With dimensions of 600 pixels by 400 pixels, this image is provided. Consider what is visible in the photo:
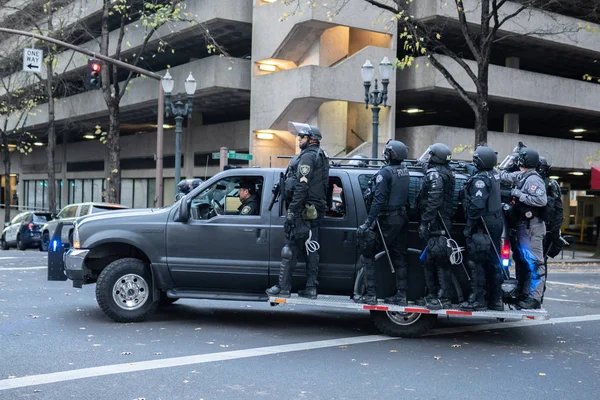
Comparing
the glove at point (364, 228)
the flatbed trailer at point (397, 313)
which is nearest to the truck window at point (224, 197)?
the flatbed trailer at point (397, 313)

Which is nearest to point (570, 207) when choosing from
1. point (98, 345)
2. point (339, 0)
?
point (339, 0)

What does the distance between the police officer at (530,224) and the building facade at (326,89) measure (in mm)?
13138

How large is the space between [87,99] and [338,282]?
105ft

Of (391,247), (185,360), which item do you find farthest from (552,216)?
(185,360)

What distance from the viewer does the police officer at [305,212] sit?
8.40 meters

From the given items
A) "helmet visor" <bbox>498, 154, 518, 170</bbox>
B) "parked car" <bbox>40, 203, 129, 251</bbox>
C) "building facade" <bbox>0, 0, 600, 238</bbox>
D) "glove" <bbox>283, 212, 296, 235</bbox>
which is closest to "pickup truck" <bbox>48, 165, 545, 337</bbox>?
"glove" <bbox>283, 212, 296, 235</bbox>

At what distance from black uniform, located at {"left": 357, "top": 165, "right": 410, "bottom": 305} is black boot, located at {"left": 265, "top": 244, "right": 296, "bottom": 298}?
874 mm

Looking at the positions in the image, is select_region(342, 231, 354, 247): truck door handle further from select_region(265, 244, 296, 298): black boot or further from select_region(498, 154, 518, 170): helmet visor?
select_region(498, 154, 518, 170): helmet visor

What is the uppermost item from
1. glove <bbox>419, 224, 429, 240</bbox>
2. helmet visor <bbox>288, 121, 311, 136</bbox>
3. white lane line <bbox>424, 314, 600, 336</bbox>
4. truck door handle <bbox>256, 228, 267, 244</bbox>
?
helmet visor <bbox>288, 121, 311, 136</bbox>

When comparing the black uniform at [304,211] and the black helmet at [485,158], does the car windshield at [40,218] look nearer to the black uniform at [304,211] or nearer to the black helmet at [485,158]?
the black uniform at [304,211]

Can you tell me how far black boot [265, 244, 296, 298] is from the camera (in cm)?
845

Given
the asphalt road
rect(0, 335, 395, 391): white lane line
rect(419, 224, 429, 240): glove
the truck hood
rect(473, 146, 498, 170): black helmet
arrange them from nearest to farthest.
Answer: the asphalt road, rect(0, 335, 395, 391): white lane line, rect(419, 224, 429, 240): glove, rect(473, 146, 498, 170): black helmet, the truck hood

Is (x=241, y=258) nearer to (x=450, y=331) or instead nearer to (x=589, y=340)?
(x=450, y=331)

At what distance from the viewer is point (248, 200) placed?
29.8ft
